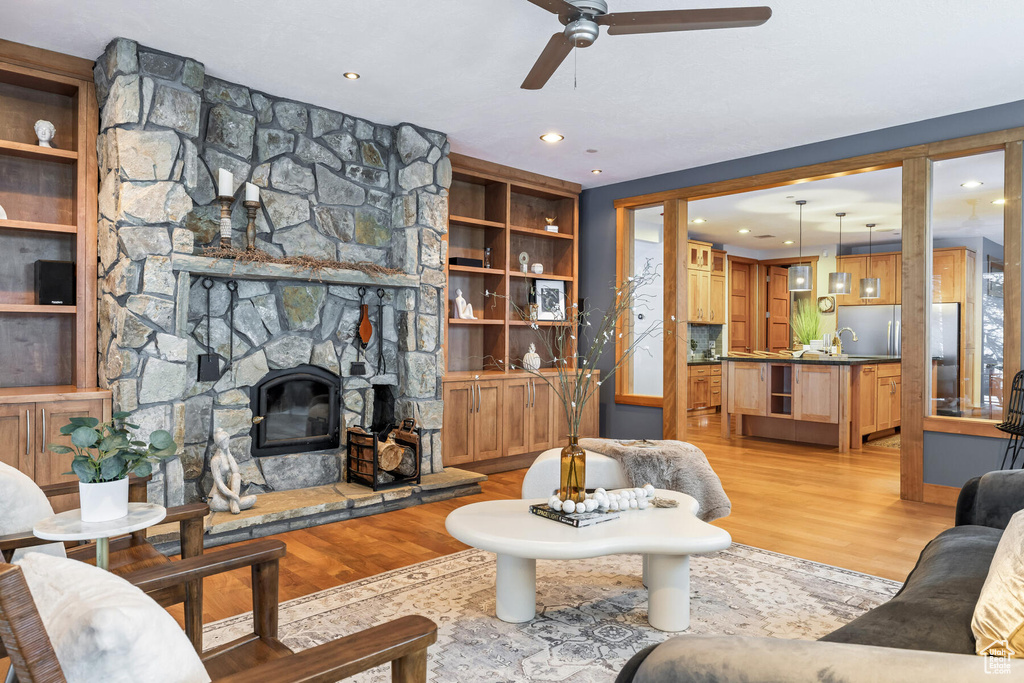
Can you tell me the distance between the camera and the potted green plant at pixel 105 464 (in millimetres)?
1751

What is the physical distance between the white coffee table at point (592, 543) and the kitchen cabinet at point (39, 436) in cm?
218

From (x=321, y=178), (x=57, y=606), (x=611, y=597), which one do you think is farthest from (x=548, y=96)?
(x=57, y=606)

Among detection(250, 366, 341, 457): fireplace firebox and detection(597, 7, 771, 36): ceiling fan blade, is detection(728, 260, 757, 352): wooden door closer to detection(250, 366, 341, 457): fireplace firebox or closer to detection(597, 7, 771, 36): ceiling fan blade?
detection(250, 366, 341, 457): fireplace firebox

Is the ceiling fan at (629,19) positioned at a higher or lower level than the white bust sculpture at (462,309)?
higher

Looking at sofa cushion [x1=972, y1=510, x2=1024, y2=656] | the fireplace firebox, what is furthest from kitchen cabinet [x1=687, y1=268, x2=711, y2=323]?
sofa cushion [x1=972, y1=510, x2=1024, y2=656]

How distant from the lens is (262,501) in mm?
4059

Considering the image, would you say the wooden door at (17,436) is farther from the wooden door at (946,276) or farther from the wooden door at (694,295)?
the wooden door at (694,295)

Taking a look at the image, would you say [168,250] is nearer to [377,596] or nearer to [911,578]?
[377,596]

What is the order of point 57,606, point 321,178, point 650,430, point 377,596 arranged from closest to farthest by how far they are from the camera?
point 57,606, point 377,596, point 321,178, point 650,430

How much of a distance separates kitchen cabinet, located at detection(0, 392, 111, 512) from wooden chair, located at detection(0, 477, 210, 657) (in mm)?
1206

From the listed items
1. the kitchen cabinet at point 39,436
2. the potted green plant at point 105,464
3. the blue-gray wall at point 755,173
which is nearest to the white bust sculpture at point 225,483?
the kitchen cabinet at point 39,436

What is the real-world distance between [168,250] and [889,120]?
483 cm

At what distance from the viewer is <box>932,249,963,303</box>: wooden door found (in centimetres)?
454

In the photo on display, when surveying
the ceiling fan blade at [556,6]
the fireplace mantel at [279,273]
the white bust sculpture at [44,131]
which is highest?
the ceiling fan blade at [556,6]
